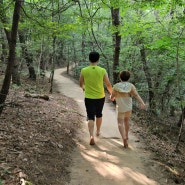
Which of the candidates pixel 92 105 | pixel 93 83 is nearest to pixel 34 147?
pixel 92 105

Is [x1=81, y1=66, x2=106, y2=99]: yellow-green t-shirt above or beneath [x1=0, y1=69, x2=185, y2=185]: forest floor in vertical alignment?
above

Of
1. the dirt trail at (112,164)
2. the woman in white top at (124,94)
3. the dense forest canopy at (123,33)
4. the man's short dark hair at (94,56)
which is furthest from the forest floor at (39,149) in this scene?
the man's short dark hair at (94,56)

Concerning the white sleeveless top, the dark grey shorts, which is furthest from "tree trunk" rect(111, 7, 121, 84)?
the dark grey shorts

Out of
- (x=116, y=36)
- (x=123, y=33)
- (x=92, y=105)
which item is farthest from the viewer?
(x=116, y=36)

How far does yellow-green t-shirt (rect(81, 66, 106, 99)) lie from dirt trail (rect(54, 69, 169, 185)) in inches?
54.5

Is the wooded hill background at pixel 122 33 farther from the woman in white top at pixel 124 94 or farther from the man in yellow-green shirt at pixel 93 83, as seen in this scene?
the woman in white top at pixel 124 94

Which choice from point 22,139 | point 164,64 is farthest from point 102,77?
point 164,64

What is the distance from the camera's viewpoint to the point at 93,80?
6.26m

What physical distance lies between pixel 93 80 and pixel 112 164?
2.02 meters

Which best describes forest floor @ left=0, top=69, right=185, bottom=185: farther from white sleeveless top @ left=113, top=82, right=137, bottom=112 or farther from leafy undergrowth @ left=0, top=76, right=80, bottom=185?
white sleeveless top @ left=113, top=82, right=137, bottom=112

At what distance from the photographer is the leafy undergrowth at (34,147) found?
443 cm

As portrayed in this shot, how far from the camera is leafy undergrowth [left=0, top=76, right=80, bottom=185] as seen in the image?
443cm

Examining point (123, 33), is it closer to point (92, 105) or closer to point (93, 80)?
point (93, 80)

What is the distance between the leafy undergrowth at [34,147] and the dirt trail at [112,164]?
27 cm
